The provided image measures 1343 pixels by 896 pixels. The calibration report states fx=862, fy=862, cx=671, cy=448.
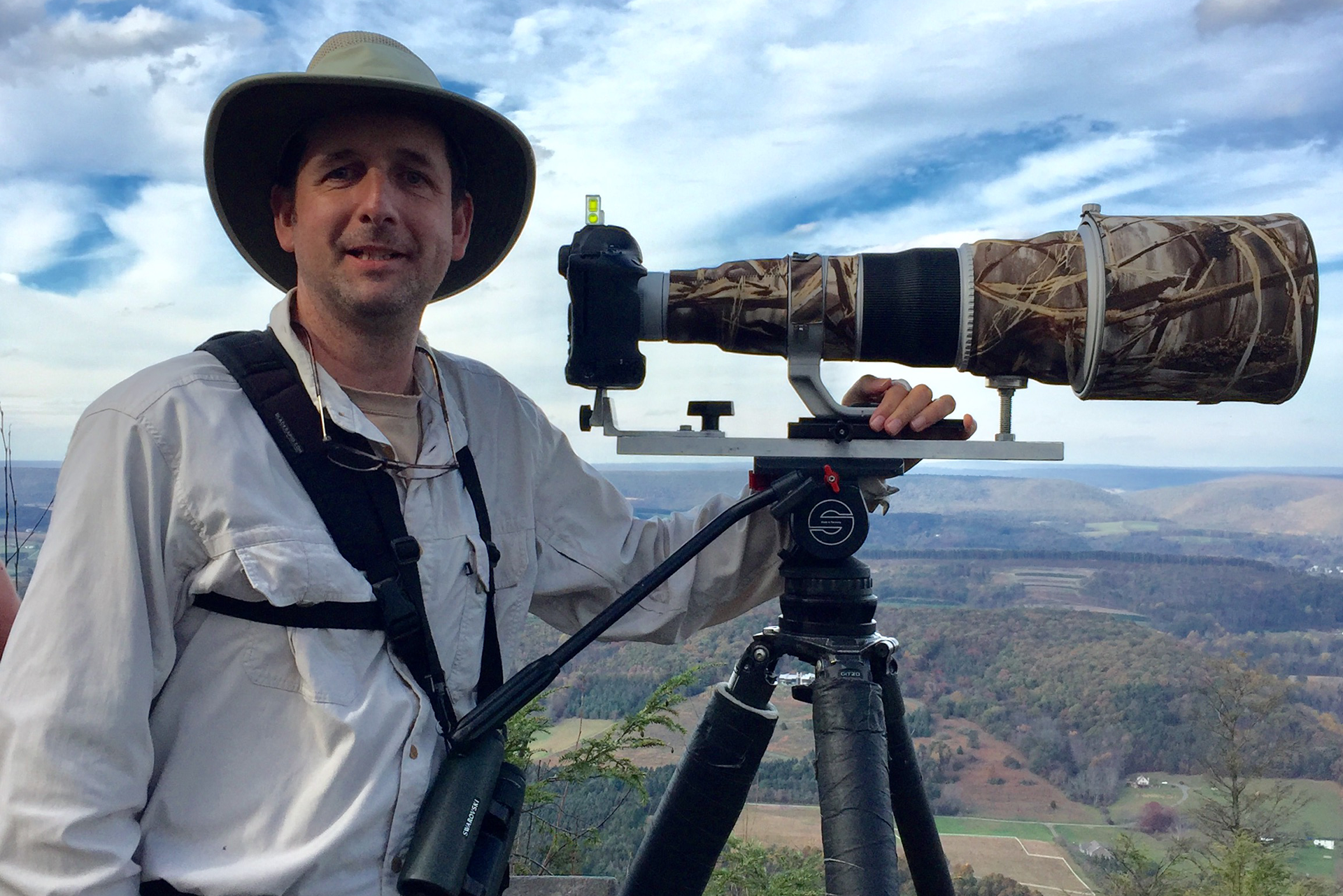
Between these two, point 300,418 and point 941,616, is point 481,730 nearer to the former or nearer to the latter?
point 300,418

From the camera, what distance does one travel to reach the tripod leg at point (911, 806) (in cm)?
205

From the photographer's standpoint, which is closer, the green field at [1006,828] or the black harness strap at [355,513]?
the black harness strap at [355,513]

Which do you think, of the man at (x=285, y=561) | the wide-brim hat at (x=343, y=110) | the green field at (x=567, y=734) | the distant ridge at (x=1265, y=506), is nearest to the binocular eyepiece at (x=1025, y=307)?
the man at (x=285, y=561)

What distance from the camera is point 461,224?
231 centimetres

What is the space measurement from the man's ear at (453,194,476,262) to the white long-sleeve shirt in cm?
56

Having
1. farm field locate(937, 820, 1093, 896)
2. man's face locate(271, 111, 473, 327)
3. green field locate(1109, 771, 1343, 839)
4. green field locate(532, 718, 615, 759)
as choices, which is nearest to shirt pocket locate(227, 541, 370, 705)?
man's face locate(271, 111, 473, 327)

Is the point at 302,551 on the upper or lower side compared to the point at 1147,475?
upper

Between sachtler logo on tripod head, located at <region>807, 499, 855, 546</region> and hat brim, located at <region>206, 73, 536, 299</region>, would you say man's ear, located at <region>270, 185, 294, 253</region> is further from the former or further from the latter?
sachtler logo on tripod head, located at <region>807, 499, 855, 546</region>

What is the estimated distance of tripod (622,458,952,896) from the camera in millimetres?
1913

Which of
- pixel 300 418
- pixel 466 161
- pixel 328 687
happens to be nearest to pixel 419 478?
pixel 300 418

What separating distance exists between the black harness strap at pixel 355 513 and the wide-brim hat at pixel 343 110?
59 cm

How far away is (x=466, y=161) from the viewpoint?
2295mm

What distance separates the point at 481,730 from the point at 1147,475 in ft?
204

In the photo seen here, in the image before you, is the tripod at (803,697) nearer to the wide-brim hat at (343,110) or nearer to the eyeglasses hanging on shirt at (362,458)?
the eyeglasses hanging on shirt at (362,458)
